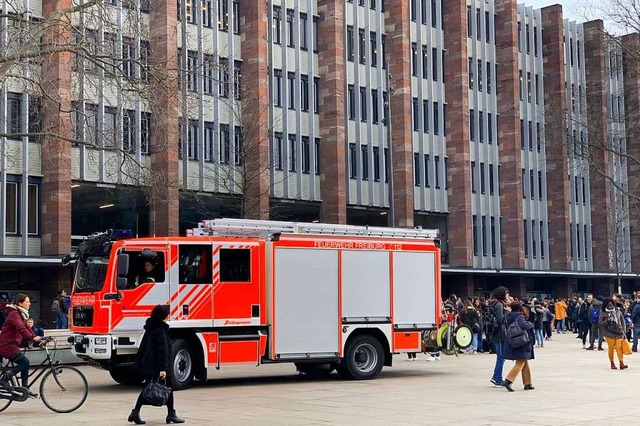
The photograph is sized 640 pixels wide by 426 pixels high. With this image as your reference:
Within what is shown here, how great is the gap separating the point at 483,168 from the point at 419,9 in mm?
10468

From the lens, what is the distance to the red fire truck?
1875 cm

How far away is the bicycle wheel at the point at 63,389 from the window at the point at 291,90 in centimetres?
3310

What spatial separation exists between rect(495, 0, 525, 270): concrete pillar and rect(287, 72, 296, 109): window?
1735cm

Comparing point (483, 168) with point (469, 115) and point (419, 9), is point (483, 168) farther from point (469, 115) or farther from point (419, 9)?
point (419, 9)

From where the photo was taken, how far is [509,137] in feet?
196

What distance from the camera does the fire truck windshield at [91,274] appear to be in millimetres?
18781

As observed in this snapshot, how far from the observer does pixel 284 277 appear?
66.0ft

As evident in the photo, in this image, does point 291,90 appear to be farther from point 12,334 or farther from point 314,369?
point 12,334

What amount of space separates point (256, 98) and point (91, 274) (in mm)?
24927

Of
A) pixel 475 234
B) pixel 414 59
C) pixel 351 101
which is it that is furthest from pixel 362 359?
pixel 475 234

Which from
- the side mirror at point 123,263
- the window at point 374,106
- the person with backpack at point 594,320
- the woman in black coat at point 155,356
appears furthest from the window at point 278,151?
the woman in black coat at point 155,356

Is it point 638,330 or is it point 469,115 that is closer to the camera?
point 638,330

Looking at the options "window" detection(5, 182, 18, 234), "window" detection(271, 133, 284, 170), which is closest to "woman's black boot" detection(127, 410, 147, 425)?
"window" detection(5, 182, 18, 234)

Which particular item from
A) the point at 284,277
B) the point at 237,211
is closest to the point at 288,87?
the point at 237,211
